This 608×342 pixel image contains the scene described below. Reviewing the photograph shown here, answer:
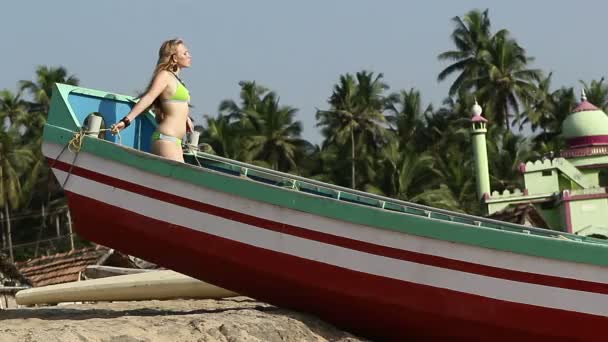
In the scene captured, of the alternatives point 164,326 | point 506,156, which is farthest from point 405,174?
point 164,326

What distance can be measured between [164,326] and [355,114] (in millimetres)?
44871

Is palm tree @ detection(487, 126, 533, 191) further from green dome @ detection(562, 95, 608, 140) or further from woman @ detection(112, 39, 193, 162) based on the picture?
woman @ detection(112, 39, 193, 162)

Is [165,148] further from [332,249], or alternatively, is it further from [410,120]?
[410,120]

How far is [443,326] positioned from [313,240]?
106 cm

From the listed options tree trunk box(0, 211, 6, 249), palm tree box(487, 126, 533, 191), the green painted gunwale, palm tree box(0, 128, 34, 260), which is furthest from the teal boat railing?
tree trunk box(0, 211, 6, 249)

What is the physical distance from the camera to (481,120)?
34.8 meters

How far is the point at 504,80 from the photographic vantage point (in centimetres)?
5009

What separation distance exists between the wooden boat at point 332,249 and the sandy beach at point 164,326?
0.72 ft

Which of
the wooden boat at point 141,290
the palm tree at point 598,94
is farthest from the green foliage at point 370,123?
the wooden boat at point 141,290

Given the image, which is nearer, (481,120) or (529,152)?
(481,120)

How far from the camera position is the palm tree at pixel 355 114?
166 ft

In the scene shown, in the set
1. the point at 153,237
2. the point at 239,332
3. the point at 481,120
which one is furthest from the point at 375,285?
the point at 481,120

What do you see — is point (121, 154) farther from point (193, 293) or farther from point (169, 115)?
point (193, 293)

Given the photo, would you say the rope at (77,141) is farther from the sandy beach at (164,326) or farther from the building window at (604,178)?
the building window at (604,178)
